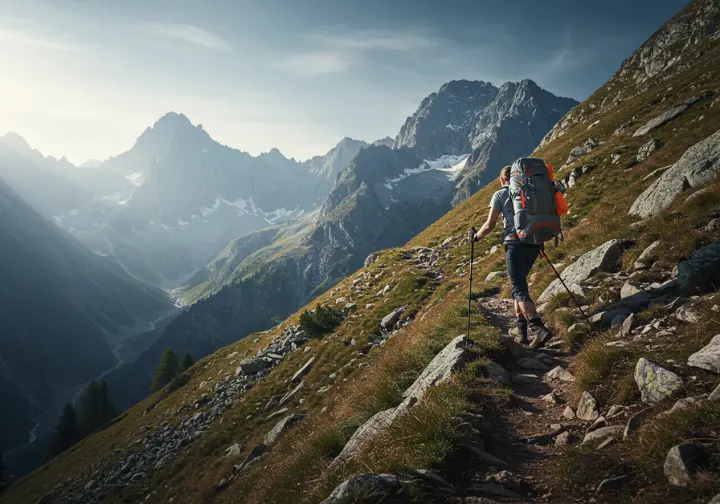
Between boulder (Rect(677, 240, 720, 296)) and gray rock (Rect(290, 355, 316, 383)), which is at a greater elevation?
boulder (Rect(677, 240, 720, 296))

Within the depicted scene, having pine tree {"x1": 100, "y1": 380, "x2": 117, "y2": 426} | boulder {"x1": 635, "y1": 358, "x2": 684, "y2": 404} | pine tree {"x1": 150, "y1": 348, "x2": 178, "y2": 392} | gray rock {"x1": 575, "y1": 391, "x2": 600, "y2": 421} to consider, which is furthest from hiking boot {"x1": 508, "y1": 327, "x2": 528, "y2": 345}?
pine tree {"x1": 100, "y1": 380, "x2": 117, "y2": 426}

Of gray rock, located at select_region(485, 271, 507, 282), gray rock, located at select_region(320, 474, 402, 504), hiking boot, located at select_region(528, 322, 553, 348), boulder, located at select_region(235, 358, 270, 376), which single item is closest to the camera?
gray rock, located at select_region(320, 474, 402, 504)

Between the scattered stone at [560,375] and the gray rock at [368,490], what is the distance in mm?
3970

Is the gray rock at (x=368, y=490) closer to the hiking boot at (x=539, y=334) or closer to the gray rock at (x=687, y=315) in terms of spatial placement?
the gray rock at (x=687, y=315)

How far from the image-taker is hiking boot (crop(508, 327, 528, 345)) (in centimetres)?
829

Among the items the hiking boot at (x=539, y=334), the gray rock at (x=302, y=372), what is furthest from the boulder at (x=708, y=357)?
the gray rock at (x=302, y=372)

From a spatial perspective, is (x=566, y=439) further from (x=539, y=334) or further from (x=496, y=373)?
(x=539, y=334)

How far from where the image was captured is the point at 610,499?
318 cm

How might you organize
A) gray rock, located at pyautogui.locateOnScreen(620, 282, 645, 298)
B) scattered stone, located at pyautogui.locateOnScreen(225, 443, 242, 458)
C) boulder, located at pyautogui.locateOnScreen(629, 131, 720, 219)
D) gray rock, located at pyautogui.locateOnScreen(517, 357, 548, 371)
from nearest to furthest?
gray rock, located at pyautogui.locateOnScreen(517, 357, 548, 371) → gray rock, located at pyautogui.locateOnScreen(620, 282, 645, 298) → boulder, located at pyautogui.locateOnScreen(629, 131, 720, 219) → scattered stone, located at pyautogui.locateOnScreen(225, 443, 242, 458)

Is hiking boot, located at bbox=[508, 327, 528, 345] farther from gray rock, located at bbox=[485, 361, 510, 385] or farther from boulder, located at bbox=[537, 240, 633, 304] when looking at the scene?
gray rock, located at bbox=[485, 361, 510, 385]

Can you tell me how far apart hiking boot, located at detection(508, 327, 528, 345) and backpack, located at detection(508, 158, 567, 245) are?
85.2 inches

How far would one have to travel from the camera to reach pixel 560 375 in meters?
6.33

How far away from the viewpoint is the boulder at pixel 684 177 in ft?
35.5

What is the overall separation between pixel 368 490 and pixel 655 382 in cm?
360
